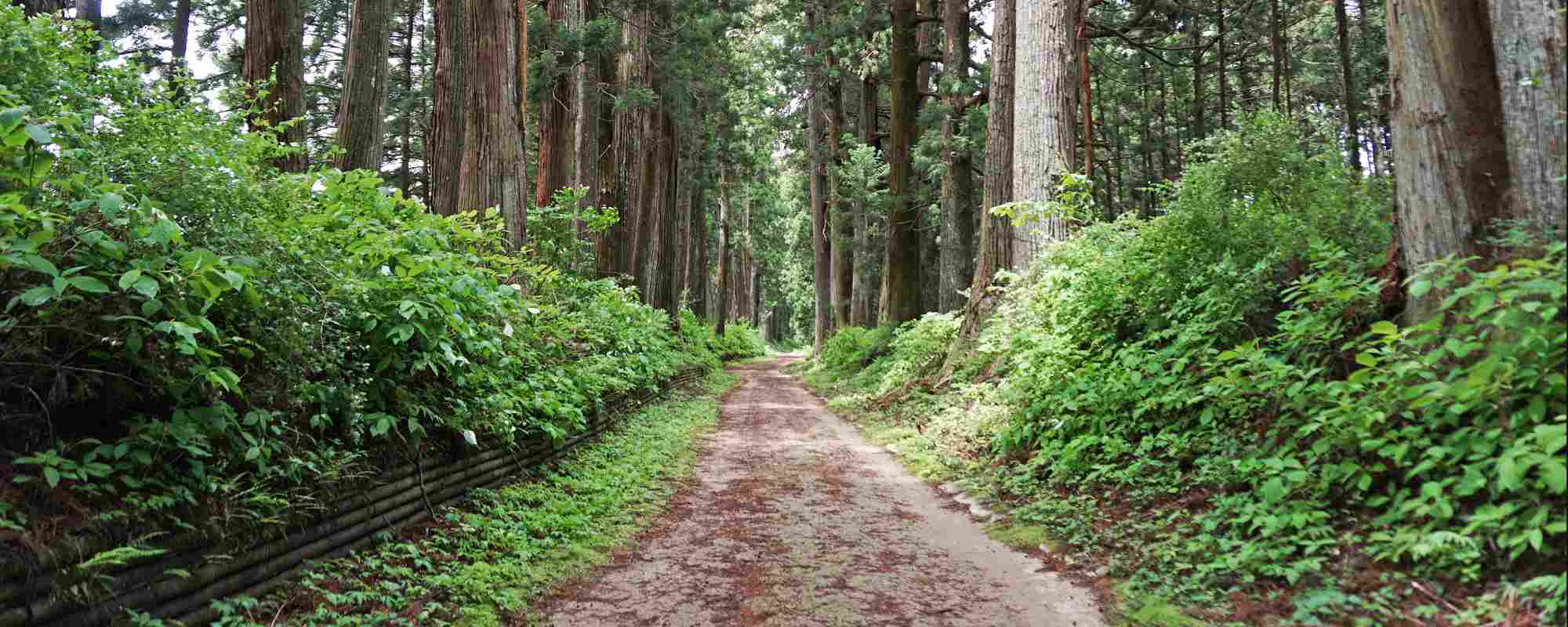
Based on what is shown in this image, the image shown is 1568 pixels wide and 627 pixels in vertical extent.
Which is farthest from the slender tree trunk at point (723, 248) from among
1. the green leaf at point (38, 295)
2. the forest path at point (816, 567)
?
the green leaf at point (38, 295)

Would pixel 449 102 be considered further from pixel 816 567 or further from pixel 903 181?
pixel 903 181

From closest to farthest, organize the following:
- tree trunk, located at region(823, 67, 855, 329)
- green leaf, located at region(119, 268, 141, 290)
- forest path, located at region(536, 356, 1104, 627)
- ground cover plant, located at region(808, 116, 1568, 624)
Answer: green leaf, located at region(119, 268, 141, 290)
ground cover plant, located at region(808, 116, 1568, 624)
forest path, located at region(536, 356, 1104, 627)
tree trunk, located at region(823, 67, 855, 329)

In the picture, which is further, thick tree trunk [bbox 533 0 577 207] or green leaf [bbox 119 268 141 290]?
thick tree trunk [bbox 533 0 577 207]

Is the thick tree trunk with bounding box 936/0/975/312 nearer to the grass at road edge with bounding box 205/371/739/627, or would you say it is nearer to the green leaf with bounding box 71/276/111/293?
the grass at road edge with bounding box 205/371/739/627

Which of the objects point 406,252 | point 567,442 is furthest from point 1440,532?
point 567,442

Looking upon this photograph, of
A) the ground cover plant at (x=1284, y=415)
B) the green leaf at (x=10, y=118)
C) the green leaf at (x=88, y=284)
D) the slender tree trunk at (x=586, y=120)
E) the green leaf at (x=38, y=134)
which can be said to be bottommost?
the ground cover plant at (x=1284, y=415)

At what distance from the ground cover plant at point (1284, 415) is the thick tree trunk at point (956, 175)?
767 centimetres

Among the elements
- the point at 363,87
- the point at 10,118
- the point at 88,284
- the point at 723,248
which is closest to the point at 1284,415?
the point at 88,284

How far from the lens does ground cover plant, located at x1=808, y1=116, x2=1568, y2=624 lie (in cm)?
283

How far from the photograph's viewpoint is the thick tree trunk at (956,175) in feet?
48.7

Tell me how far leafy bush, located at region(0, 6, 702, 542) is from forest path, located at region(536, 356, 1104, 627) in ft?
4.91

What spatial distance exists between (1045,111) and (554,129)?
908cm

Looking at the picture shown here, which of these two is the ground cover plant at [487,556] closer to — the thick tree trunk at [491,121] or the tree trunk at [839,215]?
the thick tree trunk at [491,121]

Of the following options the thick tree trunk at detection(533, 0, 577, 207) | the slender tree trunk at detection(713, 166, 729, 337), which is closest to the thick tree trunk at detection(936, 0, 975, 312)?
the thick tree trunk at detection(533, 0, 577, 207)
